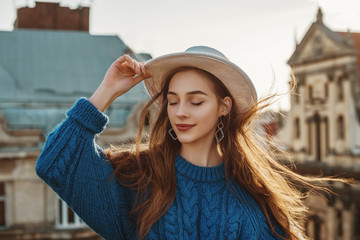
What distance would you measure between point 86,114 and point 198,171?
3.03 feet

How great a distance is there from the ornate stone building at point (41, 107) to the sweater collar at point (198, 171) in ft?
30.9

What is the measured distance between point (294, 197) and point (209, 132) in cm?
84

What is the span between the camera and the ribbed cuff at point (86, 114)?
9.51ft

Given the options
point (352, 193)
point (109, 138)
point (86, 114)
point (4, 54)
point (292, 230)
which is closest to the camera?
point (86, 114)

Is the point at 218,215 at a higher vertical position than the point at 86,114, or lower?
lower

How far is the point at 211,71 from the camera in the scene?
11.0 feet

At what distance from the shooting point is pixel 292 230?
137 inches

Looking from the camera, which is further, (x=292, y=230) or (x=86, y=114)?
(x=292, y=230)

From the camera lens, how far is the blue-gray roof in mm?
17978

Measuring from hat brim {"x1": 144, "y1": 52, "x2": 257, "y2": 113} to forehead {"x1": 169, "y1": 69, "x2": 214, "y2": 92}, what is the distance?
2.0 inches

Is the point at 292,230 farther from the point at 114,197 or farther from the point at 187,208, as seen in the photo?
the point at 114,197

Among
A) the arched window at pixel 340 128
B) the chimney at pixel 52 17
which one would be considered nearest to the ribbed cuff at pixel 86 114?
the chimney at pixel 52 17

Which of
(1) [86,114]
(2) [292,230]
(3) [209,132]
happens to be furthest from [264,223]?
(1) [86,114]

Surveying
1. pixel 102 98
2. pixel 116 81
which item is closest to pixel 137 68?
pixel 116 81
